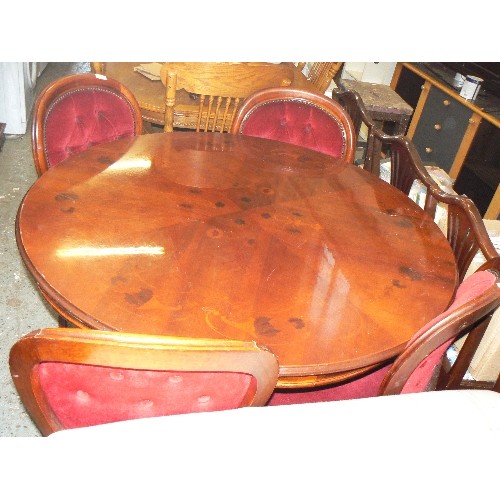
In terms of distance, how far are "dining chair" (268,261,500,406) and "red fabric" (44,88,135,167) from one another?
1.12m

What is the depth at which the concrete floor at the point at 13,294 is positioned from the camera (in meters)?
1.67

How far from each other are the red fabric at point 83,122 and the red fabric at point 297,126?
0.48 metres

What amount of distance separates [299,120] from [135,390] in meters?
1.49

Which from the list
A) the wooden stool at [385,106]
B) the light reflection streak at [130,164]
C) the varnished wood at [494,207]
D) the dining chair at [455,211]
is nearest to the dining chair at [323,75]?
the wooden stool at [385,106]

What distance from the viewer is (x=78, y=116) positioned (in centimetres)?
180

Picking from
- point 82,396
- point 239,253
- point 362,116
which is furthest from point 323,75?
point 82,396

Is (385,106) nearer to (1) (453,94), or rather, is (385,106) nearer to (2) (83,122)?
(1) (453,94)

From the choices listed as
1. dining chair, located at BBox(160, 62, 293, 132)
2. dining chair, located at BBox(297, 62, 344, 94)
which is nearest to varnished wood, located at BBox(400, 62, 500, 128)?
dining chair, located at BBox(297, 62, 344, 94)

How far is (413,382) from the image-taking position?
1192mm

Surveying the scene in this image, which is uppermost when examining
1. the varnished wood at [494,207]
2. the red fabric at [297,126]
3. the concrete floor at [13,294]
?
the red fabric at [297,126]

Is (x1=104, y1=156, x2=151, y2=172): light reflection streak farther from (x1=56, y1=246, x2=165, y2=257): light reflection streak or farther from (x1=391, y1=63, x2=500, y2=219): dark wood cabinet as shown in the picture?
(x1=391, y1=63, x2=500, y2=219): dark wood cabinet

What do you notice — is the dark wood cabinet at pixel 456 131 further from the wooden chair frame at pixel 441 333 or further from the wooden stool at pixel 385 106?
the wooden chair frame at pixel 441 333
